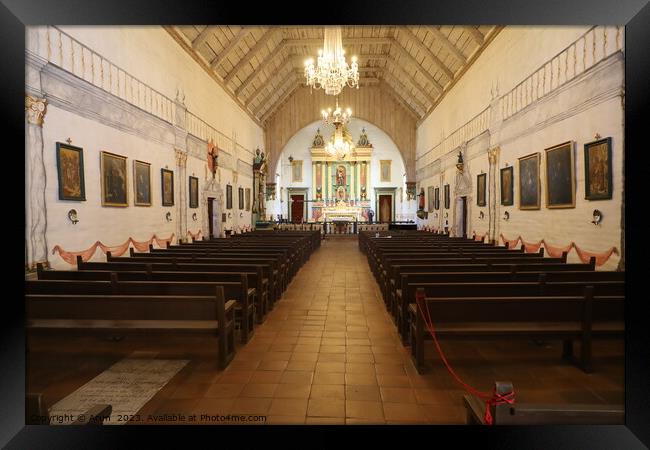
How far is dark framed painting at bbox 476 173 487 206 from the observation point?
Answer: 11.2 m

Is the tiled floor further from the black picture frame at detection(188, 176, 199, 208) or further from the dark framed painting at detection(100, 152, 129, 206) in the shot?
the black picture frame at detection(188, 176, 199, 208)

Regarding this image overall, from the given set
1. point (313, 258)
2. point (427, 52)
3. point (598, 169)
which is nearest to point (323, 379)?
point (598, 169)

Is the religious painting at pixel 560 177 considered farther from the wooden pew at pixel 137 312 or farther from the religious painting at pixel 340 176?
the religious painting at pixel 340 176

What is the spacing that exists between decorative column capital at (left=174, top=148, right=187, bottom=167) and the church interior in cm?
8

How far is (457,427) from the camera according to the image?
213 cm

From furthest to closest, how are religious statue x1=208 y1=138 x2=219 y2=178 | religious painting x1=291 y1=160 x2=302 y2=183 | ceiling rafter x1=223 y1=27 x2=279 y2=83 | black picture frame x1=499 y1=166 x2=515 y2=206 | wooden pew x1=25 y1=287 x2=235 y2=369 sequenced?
religious painting x1=291 y1=160 x2=302 y2=183, ceiling rafter x1=223 y1=27 x2=279 y2=83, religious statue x1=208 y1=138 x2=219 y2=178, black picture frame x1=499 y1=166 x2=515 y2=206, wooden pew x1=25 y1=287 x2=235 y2=369

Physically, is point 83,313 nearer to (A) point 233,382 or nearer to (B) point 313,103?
(A) point 233,382

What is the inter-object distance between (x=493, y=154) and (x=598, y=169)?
466 centimetres

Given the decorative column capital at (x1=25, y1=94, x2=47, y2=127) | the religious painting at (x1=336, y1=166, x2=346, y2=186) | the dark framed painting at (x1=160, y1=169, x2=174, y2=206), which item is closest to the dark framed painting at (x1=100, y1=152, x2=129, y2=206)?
the decorative column capital at (x1=25, y1=94, x2=47, y2=127)

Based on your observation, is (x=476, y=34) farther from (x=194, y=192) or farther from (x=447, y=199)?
(x=194, y=192)

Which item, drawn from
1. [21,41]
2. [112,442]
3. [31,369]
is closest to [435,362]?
[112,442]

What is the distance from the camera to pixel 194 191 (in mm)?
12016

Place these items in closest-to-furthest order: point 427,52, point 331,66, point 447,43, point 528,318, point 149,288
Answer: point 528,318, point 149,288, point 331,66, point 447,43, point 427,52

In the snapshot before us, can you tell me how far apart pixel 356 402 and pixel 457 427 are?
94 centimetres
